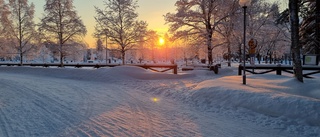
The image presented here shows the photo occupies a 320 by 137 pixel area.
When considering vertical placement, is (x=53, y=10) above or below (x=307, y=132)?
above

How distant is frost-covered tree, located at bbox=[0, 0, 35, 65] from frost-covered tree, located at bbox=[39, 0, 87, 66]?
5.34 metres

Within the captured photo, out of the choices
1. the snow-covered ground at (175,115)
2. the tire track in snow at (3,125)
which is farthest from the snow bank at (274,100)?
the tire track in snow at (3,125)

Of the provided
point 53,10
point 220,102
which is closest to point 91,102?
point 220,102

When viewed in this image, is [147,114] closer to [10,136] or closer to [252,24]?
[10,136]

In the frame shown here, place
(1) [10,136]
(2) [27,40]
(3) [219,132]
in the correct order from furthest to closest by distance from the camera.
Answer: (2) [27,40] → (3) [219,132] → (1) [10,136]

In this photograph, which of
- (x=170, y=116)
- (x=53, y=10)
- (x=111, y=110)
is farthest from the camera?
(x=53, y=10)

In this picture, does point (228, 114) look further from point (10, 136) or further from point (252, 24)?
point (252, 24)

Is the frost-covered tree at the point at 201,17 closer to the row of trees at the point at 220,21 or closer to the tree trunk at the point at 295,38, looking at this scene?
the row of trees at the point at 220,21

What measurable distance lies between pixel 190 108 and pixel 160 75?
935cm

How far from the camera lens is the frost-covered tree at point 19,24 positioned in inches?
1222

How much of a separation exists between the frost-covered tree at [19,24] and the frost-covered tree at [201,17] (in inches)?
800

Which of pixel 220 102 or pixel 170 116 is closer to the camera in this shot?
pixel 170 116

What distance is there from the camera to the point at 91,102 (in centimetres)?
777

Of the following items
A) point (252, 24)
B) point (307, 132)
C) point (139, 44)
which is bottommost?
point (307, 132)
